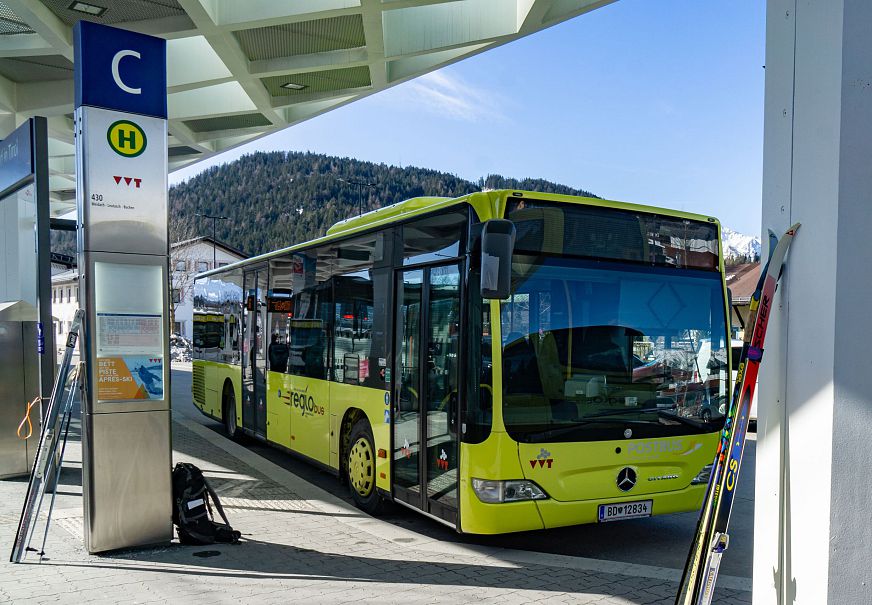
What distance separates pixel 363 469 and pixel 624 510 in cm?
285

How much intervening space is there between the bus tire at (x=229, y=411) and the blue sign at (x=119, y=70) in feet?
24.4

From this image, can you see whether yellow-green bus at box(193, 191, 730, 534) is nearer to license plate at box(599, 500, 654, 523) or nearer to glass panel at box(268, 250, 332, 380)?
license plate at box(599, 500, 654, 523)

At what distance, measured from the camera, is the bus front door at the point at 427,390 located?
6.18 meters

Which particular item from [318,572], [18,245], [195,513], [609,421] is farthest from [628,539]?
[18,245]

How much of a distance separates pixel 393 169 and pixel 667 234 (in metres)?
105

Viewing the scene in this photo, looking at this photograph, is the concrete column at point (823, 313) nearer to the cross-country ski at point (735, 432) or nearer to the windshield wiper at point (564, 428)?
the cross-country ski at point (735, 432)

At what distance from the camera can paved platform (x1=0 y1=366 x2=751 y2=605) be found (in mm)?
5074

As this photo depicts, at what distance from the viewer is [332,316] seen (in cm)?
876

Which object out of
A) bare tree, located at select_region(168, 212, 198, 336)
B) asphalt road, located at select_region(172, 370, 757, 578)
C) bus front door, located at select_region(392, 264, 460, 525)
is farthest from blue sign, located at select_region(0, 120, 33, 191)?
bare tree, located at select_region(168, 212, 198, 336)

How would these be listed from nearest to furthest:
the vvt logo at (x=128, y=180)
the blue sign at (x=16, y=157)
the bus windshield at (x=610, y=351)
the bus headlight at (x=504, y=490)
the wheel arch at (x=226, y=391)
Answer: the bus headlight at (x=504, y=490) → the bus windshield at (x=610, y=351) → the vvt logo at (x=128, y=180) → the blue sign at (x=16, y=157) → the wheel arch at (x=226, y=391)

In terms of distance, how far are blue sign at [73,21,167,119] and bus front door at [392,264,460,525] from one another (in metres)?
2.73

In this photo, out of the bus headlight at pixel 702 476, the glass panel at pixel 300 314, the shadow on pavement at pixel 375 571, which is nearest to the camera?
the shadow on pavement at pixel 375 571

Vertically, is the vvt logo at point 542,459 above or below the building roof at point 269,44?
below

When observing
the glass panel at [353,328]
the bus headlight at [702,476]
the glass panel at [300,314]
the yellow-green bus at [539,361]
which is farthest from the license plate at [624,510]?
the glass panel at [300,314]
